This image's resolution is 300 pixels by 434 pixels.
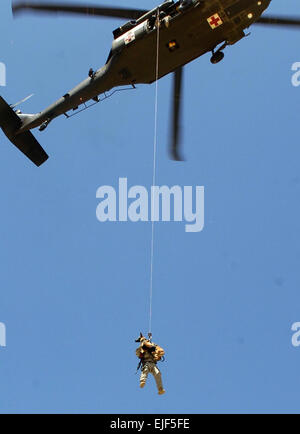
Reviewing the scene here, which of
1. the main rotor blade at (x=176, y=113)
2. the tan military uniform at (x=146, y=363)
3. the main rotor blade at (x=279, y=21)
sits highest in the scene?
the main rotor blade at (x=279, y=21)

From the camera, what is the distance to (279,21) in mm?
12164

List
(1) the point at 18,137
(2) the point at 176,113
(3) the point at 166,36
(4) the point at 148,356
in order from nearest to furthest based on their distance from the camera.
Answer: (4) the point at 148,356 < (3) the point at 166,36 < (2) the point at 176,113 < (1) the point at 18,137

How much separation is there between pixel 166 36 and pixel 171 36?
105 millimetres

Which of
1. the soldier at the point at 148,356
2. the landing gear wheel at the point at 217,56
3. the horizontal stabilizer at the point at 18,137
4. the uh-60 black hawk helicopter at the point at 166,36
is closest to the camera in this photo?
the soldier at the point at 148,356

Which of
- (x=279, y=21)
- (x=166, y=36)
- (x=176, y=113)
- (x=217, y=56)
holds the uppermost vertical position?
(x=279, y=21)

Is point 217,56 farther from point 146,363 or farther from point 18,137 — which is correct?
point 146,363

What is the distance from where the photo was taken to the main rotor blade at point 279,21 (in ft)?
39.4

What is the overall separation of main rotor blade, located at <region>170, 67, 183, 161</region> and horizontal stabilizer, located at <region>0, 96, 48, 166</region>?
3.95m

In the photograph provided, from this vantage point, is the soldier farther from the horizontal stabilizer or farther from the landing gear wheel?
the horizontal stabilizer

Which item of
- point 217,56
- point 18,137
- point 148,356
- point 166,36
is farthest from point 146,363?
point 18,137

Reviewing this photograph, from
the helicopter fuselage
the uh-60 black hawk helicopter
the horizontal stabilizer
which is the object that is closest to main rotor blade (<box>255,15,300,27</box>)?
the uh-60 black hawk helicopter

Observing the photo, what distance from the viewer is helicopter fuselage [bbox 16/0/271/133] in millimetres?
11703

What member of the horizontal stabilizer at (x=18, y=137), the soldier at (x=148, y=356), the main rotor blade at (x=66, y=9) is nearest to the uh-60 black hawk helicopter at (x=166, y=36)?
the main rotor blade at (x=66, y=9)

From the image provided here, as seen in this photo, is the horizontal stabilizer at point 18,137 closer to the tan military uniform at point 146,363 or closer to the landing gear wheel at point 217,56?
the landing gear wheel at point 217,56
